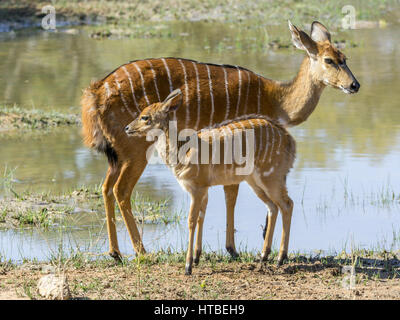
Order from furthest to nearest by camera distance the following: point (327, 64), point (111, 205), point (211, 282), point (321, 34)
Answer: point (321, 34) → point (327, 64) → point (111, 205) → point (211, 282)

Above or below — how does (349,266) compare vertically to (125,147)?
below

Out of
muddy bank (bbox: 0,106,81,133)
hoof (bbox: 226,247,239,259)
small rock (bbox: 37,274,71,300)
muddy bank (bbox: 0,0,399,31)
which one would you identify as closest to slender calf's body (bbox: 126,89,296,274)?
hoof (bbox: 226,247,239,259)

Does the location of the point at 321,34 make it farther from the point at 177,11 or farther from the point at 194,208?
the point at 177,11

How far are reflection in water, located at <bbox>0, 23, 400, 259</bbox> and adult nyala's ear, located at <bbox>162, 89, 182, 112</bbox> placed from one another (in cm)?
104

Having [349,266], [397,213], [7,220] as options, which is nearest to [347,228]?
[397,213]

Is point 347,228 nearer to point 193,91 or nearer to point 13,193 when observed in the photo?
point 193,91

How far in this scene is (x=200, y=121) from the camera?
23.4 ft

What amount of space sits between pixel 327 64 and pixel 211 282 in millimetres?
2259

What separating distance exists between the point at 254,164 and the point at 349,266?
1003 mm

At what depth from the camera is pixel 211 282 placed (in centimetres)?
595

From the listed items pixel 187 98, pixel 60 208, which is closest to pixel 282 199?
pixel 187 98

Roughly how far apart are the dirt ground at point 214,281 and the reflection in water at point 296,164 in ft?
1.33

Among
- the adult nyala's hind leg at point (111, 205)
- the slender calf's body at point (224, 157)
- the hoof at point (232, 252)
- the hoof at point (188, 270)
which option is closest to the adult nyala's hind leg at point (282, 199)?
the slender calf's body at point (224, 157)

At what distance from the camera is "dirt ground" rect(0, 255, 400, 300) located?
5.64 meters
